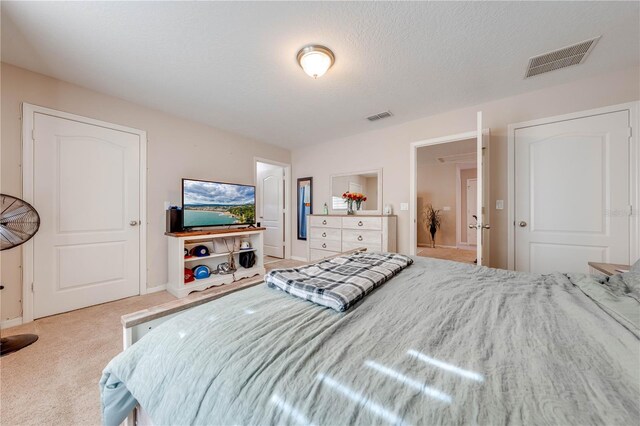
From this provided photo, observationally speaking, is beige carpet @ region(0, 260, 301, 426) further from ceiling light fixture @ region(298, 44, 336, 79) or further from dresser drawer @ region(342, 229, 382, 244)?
dresser drawer @ region(342, 229, 382, 244)

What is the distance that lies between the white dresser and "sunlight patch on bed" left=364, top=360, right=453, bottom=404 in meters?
2.83

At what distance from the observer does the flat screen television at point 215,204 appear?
3119 mm

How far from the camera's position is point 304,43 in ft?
6.14

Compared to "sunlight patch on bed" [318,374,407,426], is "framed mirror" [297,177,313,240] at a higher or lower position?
higher

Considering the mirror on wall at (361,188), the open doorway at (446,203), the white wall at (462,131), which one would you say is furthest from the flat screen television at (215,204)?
the open doorway at (446,203)

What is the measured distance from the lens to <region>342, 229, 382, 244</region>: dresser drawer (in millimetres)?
3430

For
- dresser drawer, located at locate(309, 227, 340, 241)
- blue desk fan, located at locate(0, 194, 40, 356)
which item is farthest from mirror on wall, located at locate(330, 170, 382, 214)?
blue desk fan, located at locate(0, 194, 40, 356)

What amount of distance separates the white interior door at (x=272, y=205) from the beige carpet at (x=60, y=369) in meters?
2.97

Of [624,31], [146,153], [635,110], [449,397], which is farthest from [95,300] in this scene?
[635,110]

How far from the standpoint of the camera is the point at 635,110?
2156 mm

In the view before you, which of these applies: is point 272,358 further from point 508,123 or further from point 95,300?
point 508,123

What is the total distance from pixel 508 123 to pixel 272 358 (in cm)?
356

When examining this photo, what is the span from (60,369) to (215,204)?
221 centimetres

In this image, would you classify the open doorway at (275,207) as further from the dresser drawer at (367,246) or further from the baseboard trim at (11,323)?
the baseboard trim at (11,323)
